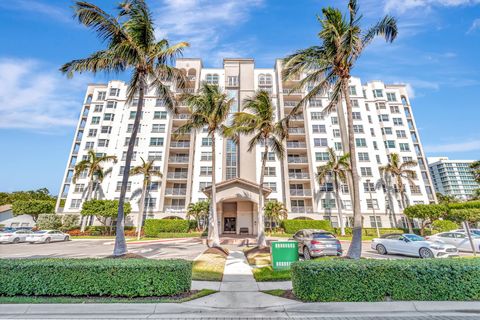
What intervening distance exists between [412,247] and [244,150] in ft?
90.4

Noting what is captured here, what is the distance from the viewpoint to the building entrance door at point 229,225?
34531mm

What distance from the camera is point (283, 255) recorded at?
10820 mm

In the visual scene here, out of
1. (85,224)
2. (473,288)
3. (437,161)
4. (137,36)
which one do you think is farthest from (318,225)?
(437,161)

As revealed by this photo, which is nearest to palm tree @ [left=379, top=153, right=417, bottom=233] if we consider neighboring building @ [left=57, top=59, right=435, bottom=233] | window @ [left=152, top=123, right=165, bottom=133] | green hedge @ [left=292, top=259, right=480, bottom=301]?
neighboring building @ [left=57, top=59, right=435, bottom=233]

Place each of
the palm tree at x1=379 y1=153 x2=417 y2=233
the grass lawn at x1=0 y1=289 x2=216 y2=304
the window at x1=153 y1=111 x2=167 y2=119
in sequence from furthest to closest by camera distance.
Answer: the window at x1=153 y1=111 x2=167 y2=119 < the palm tree at x1=379 y1=153 x2=417 y2=233 < the grass lawn at x1=0 y1=289 x2=216 y2=304

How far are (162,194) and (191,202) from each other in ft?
16.0

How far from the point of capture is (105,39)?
11727mm

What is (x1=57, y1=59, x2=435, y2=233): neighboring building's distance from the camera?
36.0 meters

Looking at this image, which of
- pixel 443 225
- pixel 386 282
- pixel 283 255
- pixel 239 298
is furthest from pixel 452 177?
pixel 239 298

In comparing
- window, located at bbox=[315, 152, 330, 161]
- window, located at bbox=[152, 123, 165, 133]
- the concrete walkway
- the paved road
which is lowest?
the concrete walkway

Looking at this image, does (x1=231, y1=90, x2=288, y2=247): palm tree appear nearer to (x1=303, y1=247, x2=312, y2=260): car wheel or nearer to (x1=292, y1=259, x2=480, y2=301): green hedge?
(x1=303, y1=247, x2=312, y2=260): car wheel

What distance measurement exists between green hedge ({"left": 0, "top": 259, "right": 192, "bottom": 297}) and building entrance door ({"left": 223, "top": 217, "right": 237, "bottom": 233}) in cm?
2847

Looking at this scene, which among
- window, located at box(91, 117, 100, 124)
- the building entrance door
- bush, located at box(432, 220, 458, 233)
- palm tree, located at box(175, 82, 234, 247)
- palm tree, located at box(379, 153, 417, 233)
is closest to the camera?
palm tree, located at box(175, 82, 234, 247)

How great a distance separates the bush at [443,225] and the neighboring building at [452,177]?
14189cm
